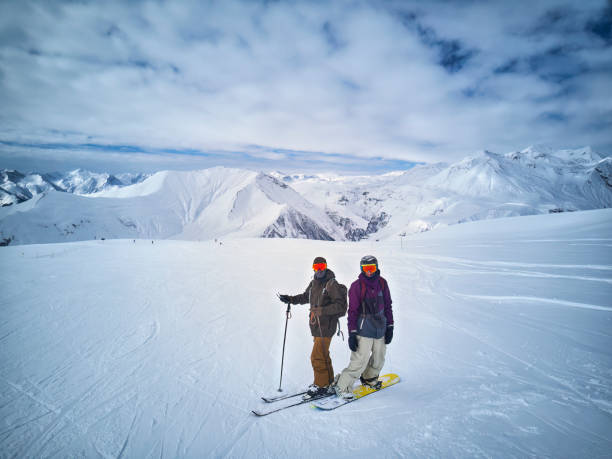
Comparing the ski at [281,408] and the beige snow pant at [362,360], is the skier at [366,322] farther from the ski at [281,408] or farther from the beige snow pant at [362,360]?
the ski at [281,408]

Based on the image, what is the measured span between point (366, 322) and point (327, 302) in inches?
31.1

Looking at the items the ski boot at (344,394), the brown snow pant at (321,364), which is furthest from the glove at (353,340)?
the ski boot at (344,394)

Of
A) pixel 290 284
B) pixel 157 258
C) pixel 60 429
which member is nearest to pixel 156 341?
pixel 60 429

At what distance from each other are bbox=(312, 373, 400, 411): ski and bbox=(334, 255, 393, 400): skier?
112 millimetres

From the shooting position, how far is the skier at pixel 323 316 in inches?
200

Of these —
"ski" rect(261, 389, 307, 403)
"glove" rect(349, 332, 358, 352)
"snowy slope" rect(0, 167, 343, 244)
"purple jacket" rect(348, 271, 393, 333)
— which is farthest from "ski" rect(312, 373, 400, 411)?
"snowy slope" rect(0, 167, 343, 244)

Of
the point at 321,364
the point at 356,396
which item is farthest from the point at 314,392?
the point at 356,396

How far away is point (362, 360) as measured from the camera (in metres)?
5.10

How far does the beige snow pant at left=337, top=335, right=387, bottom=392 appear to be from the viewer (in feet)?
16.7

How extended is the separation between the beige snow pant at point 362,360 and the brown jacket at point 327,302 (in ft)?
1.96

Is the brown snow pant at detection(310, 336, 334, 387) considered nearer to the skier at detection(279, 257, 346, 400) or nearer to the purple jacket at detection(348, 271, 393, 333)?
the skier at detection(279, 257, 346, 400)

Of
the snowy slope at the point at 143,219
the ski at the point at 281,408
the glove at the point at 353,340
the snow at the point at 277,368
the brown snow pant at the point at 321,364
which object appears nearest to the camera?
the snow at the point at 277,368

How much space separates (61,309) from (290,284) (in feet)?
30.0

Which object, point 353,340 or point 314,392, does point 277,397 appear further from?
point 353,340
